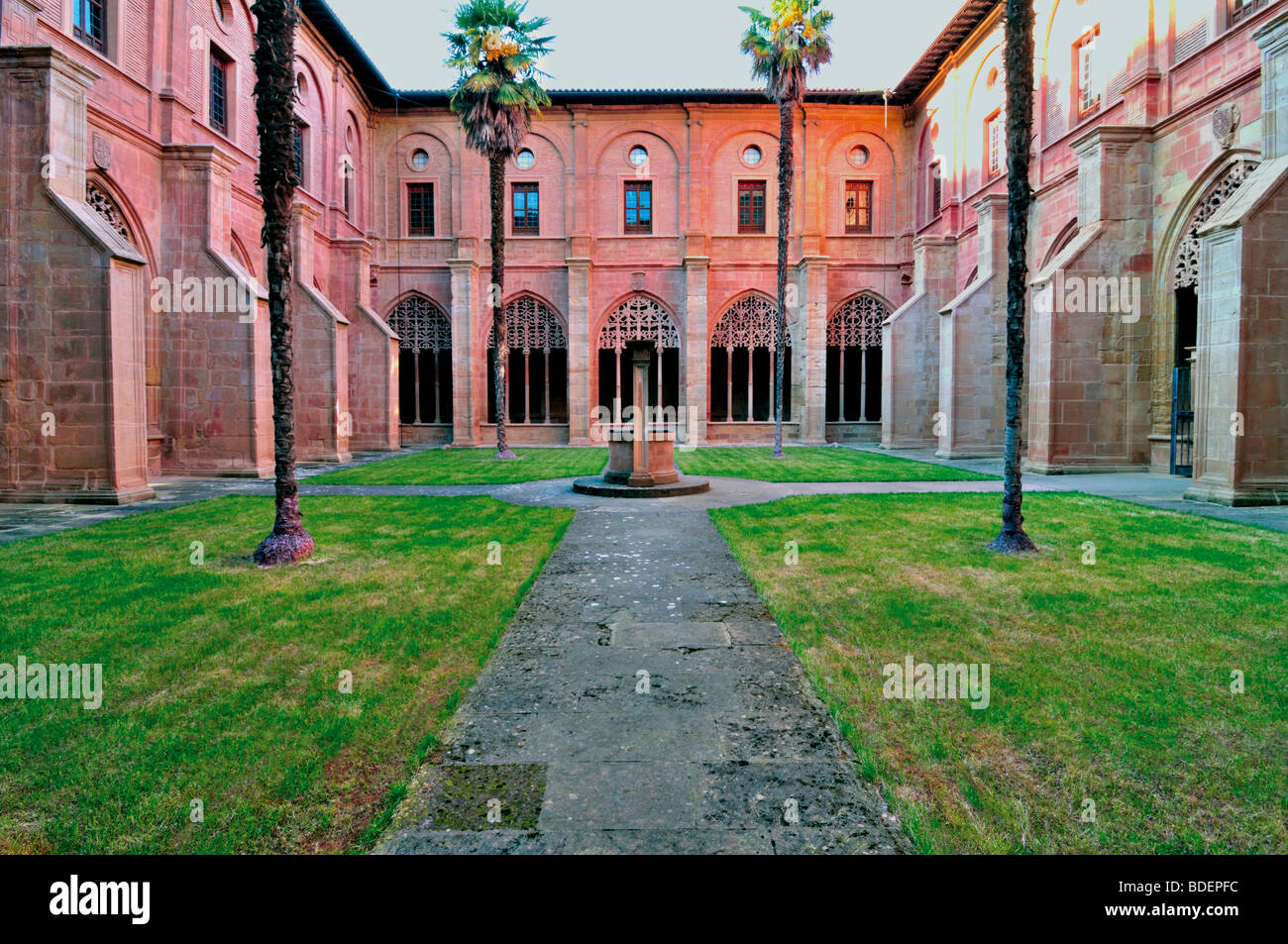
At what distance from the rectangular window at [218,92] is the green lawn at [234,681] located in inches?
546

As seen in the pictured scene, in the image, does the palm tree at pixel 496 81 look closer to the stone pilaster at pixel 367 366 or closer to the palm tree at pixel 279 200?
the stone pilaster at pixel 367 366

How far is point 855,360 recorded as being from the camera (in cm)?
2794

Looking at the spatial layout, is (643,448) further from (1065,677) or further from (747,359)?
(747,359)

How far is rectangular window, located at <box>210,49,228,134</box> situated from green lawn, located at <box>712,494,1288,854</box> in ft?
57.2

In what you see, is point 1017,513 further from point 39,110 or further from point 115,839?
point 39,110

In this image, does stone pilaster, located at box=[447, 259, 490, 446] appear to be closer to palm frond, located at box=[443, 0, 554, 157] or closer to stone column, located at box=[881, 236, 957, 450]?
palm frond, located at box=[443, 0, 554, 157]

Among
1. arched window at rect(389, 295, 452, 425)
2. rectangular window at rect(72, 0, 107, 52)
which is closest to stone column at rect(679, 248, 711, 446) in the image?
arched window at rect(389, 295, 452, 425)

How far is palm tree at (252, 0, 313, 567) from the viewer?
740 centimetres

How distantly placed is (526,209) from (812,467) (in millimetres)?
16496

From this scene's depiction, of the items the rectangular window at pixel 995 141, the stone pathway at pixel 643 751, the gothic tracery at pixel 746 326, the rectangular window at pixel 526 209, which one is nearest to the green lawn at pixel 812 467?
the gothic tracery at pixel 746 326

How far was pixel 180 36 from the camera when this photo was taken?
15.5 m

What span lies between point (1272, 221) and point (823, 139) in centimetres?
1914

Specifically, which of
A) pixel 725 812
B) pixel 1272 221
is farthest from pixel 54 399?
pixel 1272 221

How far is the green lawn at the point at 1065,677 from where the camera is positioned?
Answer: 2.59 m
